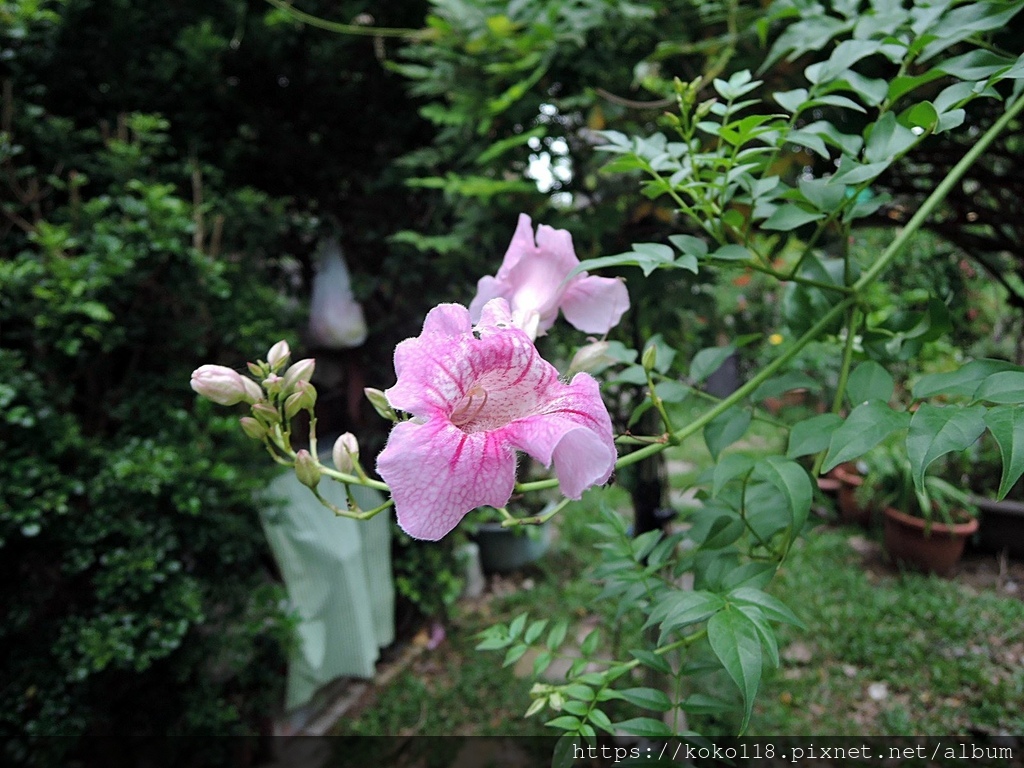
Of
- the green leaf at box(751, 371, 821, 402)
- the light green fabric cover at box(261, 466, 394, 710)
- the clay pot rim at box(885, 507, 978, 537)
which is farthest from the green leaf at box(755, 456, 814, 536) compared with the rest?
the clay pot rim at box(885, 507, 978, 537)

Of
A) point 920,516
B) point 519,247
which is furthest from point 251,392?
point 920,516

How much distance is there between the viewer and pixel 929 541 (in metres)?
3.35

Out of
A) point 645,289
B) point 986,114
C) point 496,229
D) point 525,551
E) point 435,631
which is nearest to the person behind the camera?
point 986,114

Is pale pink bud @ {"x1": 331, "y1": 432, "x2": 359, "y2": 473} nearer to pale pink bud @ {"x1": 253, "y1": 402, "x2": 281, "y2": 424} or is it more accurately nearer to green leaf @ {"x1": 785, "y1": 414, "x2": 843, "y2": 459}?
pale pink bud @ {"x1": 253, "y1": 402, "x2": 281, "y2": 424}

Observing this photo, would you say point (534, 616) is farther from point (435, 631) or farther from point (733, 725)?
point (733, 725)

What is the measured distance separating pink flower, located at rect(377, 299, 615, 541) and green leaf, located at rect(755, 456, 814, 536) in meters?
0.29

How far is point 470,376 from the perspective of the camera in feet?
2.02

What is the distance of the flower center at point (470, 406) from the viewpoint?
0.61m

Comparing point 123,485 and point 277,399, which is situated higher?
point 277,399

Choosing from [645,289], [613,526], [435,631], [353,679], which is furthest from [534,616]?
[613,526]

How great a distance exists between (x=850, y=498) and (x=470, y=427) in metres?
4.32

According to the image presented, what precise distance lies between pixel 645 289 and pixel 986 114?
883 millimetres

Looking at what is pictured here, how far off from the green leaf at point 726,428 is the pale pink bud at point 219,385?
67 centimetres

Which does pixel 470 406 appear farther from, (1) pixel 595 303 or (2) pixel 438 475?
(1) pixel 595 303
